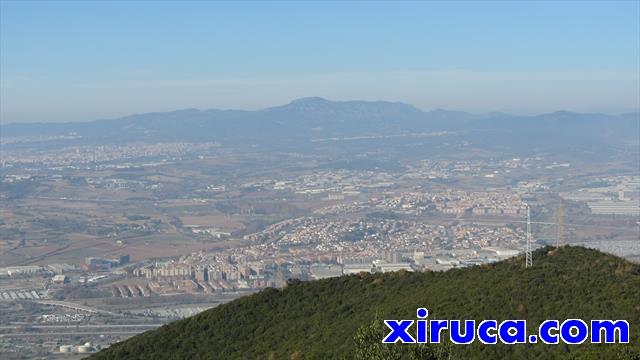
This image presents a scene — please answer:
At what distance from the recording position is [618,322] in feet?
46.9

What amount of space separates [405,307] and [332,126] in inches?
6280

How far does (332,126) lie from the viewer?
176 metres

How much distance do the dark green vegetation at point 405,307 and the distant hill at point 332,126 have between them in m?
107

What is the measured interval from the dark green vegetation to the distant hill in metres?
107

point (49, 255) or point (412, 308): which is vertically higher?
point (412, 308)

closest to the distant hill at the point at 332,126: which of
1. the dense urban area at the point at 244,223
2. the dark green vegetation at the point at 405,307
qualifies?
the dense urban area at the point at 244,223

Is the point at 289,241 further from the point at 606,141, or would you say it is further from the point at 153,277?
the point at 606,141

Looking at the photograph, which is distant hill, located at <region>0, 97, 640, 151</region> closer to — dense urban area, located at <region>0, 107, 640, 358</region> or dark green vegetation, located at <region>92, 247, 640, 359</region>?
dense urban area, located at <region>0, 107, 640, 358</region>

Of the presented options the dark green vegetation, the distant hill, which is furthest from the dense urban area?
the distant hill

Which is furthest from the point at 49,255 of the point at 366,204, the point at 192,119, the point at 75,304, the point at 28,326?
the point at 192,119

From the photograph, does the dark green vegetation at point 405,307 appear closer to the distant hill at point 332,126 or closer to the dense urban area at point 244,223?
the dense urban area at point 244,223

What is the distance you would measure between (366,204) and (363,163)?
33738 millimetres

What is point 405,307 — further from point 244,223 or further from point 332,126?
point 332,126

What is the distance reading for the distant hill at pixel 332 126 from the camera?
467 ft
